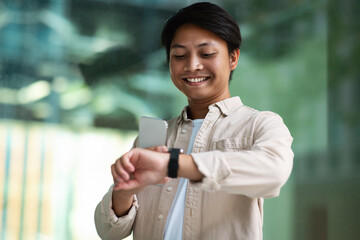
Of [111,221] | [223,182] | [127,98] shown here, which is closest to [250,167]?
[223,182]

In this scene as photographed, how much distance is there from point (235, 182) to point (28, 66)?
2.78 m

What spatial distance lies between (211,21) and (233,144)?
39 centimetres

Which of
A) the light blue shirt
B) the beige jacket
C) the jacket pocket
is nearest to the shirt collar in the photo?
the beige jacket

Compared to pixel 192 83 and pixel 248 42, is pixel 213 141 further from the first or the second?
pixel 248 42

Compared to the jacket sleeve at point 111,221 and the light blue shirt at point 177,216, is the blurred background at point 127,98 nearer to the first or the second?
the jacket sleeve at point 111,221

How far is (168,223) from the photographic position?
54.6 inches

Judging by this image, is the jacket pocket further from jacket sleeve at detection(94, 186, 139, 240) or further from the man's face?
jacket sleeve at detection(94, 186, 139, 240)

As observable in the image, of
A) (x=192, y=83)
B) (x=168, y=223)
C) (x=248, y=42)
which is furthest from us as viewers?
(x=248, y=42)

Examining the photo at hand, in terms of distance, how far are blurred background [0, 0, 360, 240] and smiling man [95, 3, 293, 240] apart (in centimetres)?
207

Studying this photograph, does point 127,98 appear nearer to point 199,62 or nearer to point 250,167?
point 199,62

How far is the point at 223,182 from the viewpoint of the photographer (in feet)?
3.69

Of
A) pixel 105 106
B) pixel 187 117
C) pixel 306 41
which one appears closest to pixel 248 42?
pixel 306 41

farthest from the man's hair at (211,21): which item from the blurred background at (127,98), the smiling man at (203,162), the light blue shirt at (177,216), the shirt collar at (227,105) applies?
the blurred background at (127,98)

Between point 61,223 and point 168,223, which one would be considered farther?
point 61,223
